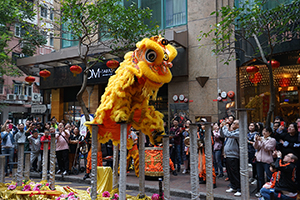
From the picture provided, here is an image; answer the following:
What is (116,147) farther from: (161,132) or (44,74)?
(44,74)

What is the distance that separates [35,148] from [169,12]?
921cm

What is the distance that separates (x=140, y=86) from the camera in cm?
425

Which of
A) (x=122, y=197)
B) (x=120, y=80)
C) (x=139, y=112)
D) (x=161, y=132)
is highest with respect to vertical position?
(x=120, y=80)

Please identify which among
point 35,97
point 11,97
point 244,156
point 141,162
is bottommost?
point 141,162

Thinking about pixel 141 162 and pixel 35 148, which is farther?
pixel 35 148

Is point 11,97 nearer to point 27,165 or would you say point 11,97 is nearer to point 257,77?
point 27,165

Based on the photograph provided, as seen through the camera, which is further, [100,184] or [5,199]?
[100,184]

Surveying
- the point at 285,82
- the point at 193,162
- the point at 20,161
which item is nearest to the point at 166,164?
the point at 193,162

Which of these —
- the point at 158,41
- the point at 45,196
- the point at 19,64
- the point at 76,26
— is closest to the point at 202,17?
the point at 76,26

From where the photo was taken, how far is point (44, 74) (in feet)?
43.6

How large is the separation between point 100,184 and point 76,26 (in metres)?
6.44

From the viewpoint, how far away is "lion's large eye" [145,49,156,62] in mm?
3928

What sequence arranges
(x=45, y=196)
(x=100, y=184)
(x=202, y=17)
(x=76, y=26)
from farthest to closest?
(x=202, y=17), (x=76, y=26), (x=100, y=184), (x=45, y=196)

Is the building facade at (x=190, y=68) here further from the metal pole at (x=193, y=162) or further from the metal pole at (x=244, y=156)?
the metal pole at (x=244, y=156)
